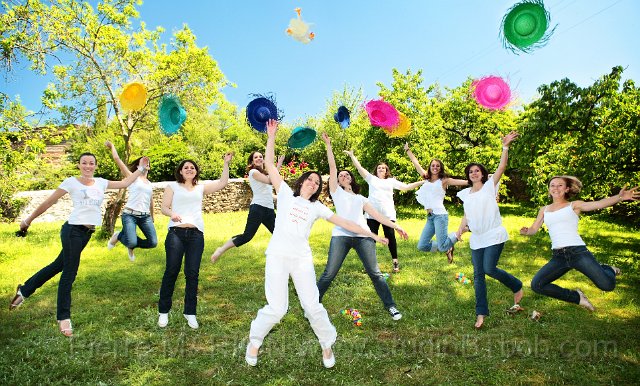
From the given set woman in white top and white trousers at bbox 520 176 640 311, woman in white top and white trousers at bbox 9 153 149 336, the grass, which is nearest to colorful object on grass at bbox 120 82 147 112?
woman in white top and white trousers at bbox 9 153 149 336

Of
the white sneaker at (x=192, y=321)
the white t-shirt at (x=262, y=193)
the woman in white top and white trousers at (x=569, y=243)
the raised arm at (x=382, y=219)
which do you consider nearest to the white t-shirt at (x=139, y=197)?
the white t-shirt at (x=262, y=193)

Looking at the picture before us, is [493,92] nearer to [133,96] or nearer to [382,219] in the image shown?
[382,219]

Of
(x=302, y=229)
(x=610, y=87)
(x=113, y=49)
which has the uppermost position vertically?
(x=113, y=49)

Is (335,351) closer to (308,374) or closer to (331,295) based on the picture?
(308,374)

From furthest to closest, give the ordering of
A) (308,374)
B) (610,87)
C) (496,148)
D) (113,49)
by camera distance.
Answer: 1. (496,148)
2. (113,49)
3. (610,87)
4. (308,374)

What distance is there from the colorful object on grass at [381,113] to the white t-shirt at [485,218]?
3147mm

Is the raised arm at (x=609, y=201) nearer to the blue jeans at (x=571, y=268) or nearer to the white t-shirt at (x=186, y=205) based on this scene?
the blue jeans at (x=571, y=268)

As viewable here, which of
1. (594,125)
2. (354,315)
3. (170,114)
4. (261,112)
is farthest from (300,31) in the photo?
(594,125)

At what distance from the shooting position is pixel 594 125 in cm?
983

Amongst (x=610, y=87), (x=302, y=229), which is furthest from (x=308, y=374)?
(x=610, y=87)

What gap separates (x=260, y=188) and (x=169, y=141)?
71.3 ft

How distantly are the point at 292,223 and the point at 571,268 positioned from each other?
3446 mm

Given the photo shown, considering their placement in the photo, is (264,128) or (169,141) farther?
(169,141)

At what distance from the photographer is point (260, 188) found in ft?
24.3
